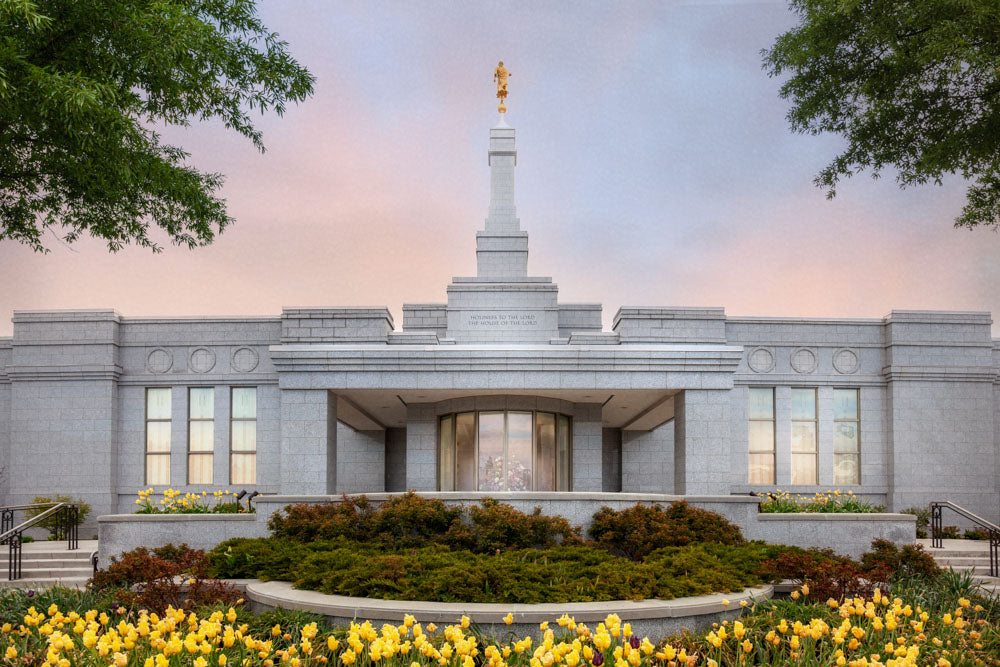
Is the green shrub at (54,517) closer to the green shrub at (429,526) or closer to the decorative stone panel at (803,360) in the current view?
the green shrub at (429,526)

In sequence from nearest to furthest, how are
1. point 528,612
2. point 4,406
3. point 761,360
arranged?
1. point 528,612
2. point 4,406
3. point 761,360

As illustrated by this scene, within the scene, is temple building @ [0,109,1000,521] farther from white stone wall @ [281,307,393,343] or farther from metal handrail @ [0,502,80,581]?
metal handrail @ [0,502,80,581]

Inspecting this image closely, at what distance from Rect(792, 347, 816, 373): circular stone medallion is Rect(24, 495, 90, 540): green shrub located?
19.3m

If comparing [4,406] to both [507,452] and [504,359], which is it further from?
[504,359]

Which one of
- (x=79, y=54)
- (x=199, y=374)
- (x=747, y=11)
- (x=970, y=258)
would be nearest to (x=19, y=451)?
(x=199, y=374)

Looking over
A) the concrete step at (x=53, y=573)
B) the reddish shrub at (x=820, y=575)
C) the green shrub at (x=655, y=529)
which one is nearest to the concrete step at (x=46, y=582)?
the concrete step at (x=53, y=573)

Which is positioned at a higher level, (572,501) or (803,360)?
(803,360)

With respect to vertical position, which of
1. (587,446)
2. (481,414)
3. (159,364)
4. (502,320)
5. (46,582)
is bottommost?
(46,582)

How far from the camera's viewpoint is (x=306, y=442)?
654 inches

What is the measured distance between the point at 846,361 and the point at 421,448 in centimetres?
1256

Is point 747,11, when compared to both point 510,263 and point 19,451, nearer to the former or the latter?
point 510,263

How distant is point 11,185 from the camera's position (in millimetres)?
13117

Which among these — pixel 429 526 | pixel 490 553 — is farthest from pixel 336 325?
pixel 490 553

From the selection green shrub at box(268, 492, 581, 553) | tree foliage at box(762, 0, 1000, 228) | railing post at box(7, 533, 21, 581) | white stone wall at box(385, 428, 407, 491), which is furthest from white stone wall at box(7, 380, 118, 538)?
tree foliage at box(762, 0, 1000, 228)
